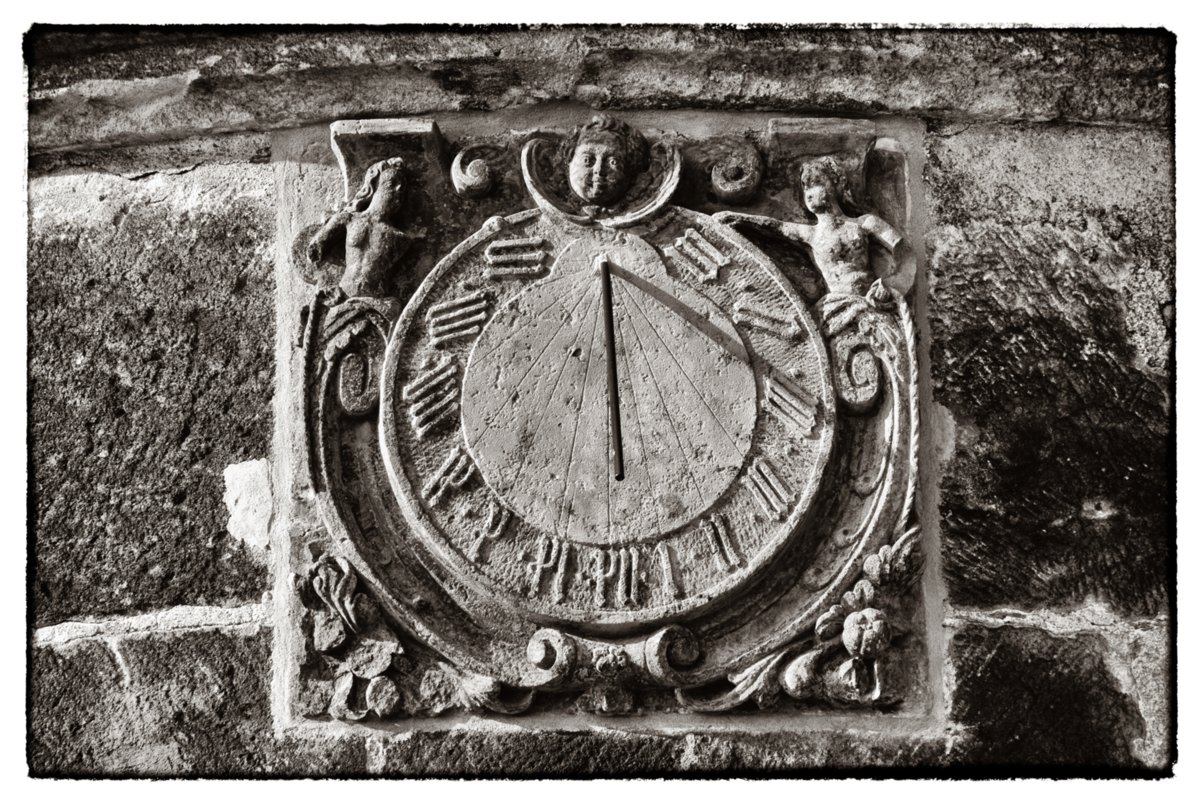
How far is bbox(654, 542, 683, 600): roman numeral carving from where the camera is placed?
509 cm

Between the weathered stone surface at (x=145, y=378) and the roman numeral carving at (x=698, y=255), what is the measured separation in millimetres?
988

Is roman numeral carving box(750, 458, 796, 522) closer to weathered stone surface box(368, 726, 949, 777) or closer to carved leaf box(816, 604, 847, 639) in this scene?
carved leaf box(816, 604, 847, 639)

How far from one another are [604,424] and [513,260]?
46 cm

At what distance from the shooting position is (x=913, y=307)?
210 inches

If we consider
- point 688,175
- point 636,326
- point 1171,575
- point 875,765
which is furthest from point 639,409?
point 1171,575

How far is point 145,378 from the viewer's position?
5379 millimetres

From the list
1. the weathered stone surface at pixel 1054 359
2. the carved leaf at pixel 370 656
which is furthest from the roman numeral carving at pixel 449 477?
the weathered stone surface at pixel 1054 359

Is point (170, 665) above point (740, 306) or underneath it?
underneath

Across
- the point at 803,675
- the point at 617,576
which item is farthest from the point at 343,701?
the point at 803,675

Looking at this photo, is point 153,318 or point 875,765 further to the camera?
point 153,318

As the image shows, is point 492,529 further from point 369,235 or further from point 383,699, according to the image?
point 369,235

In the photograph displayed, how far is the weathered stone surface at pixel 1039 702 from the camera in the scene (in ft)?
16.7

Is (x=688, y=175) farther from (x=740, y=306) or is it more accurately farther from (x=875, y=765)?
(x=875, y=765)

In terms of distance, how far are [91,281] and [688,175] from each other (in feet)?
4.86
